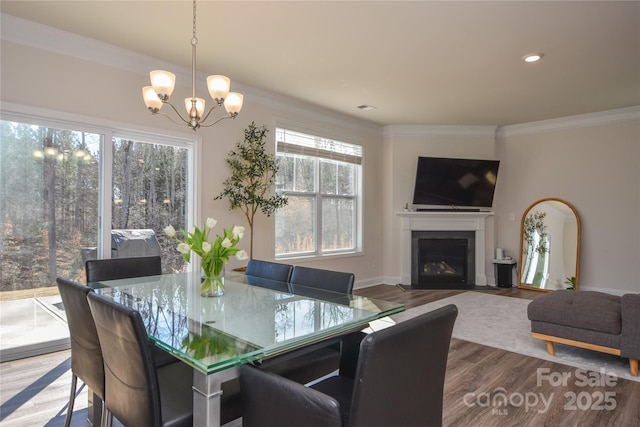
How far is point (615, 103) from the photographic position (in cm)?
523

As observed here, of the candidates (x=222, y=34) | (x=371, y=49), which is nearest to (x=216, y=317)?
(x=222, y=34)

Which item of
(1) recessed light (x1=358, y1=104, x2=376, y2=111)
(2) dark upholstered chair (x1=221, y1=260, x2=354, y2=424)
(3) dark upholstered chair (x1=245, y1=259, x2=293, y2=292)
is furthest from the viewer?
(1) recessed light (x1=358, y1=104, x2=376, y2=111)

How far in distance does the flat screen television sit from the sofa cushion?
10.5 ft

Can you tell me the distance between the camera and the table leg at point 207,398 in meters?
1.27

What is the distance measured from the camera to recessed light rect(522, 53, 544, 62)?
143 inches

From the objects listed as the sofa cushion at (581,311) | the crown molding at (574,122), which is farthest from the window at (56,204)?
the crown molding at (574,122)

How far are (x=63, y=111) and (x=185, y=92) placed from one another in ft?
3.89

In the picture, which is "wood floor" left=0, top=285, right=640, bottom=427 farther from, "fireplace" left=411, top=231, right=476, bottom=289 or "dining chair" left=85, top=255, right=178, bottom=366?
"fireplace" left=411, top=231, right=476, bottom=289

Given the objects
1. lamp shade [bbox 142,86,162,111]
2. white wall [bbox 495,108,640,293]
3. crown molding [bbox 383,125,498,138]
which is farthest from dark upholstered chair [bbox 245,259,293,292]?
white wall [bbox 495,108,640,293]

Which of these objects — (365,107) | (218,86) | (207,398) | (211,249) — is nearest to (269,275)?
(211,249)

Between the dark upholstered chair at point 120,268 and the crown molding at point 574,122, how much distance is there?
6.04 m

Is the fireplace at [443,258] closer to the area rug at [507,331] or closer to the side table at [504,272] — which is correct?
the side table at [504,272]

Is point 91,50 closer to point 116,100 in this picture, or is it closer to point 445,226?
point 116,100

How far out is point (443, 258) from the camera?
6621 millimetres
